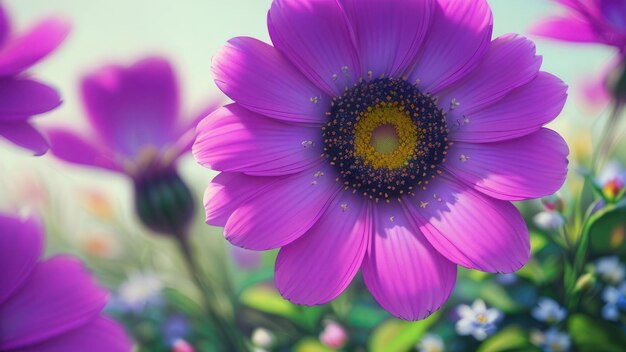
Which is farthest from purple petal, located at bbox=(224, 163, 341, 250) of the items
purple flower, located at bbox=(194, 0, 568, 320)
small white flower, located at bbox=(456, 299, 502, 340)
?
small white flower, located at bbox=(456, 299, 502, 340)

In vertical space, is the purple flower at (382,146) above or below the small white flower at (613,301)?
above

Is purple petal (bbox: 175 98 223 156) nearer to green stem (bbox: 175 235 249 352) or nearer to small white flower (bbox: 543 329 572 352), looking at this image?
green stem (bbox: 175 235 249 352)

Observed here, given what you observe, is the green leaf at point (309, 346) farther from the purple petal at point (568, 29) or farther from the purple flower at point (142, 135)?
the purple petal at point (568, 29)

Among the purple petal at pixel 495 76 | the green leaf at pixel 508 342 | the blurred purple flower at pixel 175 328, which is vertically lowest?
the blurred purple flower at pixel 175 328

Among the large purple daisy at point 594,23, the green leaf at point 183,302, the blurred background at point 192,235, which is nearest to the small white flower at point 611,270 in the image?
the blurred background at point 192,235

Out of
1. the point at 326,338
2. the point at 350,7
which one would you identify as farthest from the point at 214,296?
the point at 350,7

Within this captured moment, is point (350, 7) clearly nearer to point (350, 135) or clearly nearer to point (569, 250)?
point (350, 135)

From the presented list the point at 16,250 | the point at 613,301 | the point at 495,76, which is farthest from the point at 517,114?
the point at 16,250
